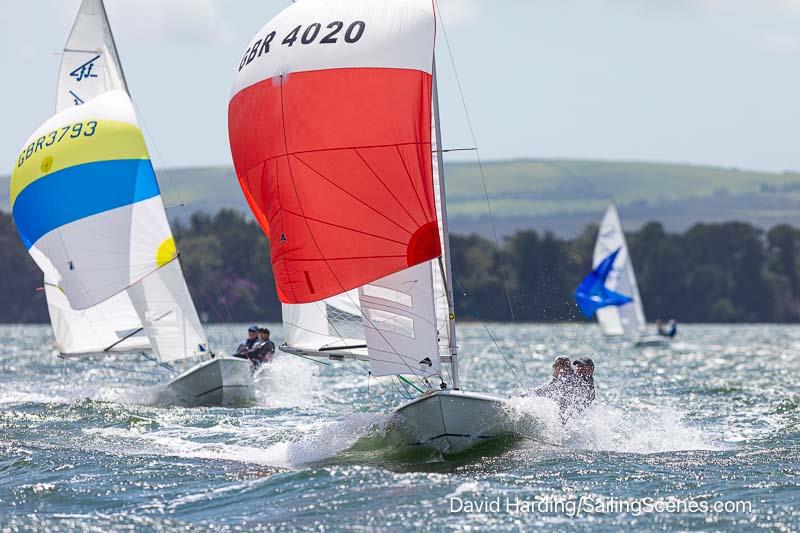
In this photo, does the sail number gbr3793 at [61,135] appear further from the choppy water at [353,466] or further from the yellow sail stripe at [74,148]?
the choppy water at [353,466]

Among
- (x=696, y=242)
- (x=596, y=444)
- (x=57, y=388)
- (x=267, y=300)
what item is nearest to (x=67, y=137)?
(x=57, y=388)

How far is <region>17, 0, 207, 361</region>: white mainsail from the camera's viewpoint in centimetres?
1789

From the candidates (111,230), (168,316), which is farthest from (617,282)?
(111,230)

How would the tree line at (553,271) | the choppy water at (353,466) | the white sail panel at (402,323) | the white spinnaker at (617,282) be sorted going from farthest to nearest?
the tree line at (553,271), the white spinnaker at (617,282), the white sail panel at (402,323), the choppy water at (353,466)

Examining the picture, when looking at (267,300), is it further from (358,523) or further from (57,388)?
(358,523)

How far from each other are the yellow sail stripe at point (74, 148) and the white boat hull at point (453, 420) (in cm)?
796

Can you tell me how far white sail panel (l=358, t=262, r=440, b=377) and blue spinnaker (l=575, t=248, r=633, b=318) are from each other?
3140cm

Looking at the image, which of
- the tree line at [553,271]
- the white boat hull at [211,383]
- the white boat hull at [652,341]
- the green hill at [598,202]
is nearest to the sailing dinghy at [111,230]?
the white boat hull at [211,383]

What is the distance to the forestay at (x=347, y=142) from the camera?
11.8 meters

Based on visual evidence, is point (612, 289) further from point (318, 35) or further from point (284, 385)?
point (318, 35)

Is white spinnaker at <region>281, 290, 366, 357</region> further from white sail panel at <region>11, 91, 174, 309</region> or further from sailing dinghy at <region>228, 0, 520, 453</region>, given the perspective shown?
white sail panel at <region>11, 91, 174, 309</region>

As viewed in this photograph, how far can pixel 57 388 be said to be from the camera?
2184 cm

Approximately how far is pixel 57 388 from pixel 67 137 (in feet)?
18.3

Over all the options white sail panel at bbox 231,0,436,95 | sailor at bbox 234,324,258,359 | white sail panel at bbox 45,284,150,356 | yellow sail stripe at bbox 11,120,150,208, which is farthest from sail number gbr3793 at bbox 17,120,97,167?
white sail panel at bbox 231,0,436,95
